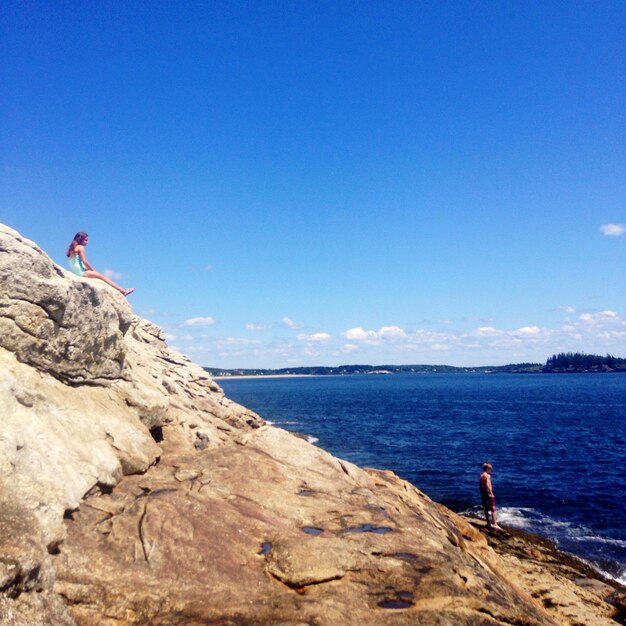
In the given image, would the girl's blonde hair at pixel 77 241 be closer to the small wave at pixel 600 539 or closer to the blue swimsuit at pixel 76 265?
the blue swimsuit at pixel 76 265

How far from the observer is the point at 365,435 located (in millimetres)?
64000

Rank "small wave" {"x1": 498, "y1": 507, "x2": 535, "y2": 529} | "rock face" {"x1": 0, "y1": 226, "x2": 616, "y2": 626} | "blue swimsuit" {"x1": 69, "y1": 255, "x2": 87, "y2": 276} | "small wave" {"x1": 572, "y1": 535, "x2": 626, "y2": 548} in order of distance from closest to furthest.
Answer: "rock face" {"x1": 0, "y1": 226, "x2": 616, "y2": 626} → "blue swimsuit" {"x1": 69, "y1": 255, "x2": 87, "y2": 276} → "small wave" {"x1": 572, "y1": 535, "x2": 626, "y2": 548} → "small wave" {"x1": 498, "y1": 507, "x2": 535, "y2": 529}

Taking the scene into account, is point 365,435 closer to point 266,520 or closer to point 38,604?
point 266,520

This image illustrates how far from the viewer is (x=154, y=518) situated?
11188 mm

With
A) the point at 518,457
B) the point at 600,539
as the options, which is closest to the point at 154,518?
the point at 600,539

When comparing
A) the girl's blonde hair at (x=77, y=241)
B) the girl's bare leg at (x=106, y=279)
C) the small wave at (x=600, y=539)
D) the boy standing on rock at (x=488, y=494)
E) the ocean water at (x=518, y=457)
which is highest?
the girl's blonde hair at (x=77, y=241)

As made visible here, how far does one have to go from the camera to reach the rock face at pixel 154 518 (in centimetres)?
862

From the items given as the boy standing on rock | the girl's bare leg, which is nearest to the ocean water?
the boy standing on rock

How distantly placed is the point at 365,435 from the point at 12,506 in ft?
192

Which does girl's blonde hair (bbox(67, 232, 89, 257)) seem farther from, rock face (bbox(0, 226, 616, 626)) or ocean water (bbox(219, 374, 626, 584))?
ocean water (bbox(219, 374, 626, 584))

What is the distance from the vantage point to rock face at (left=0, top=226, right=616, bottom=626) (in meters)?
8.62

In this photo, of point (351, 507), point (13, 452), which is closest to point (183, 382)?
point (351, 507)

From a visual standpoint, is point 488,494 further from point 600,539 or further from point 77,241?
point 77,241

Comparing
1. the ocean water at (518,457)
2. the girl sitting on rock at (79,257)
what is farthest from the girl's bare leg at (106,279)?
the ocean water at (518,457)
